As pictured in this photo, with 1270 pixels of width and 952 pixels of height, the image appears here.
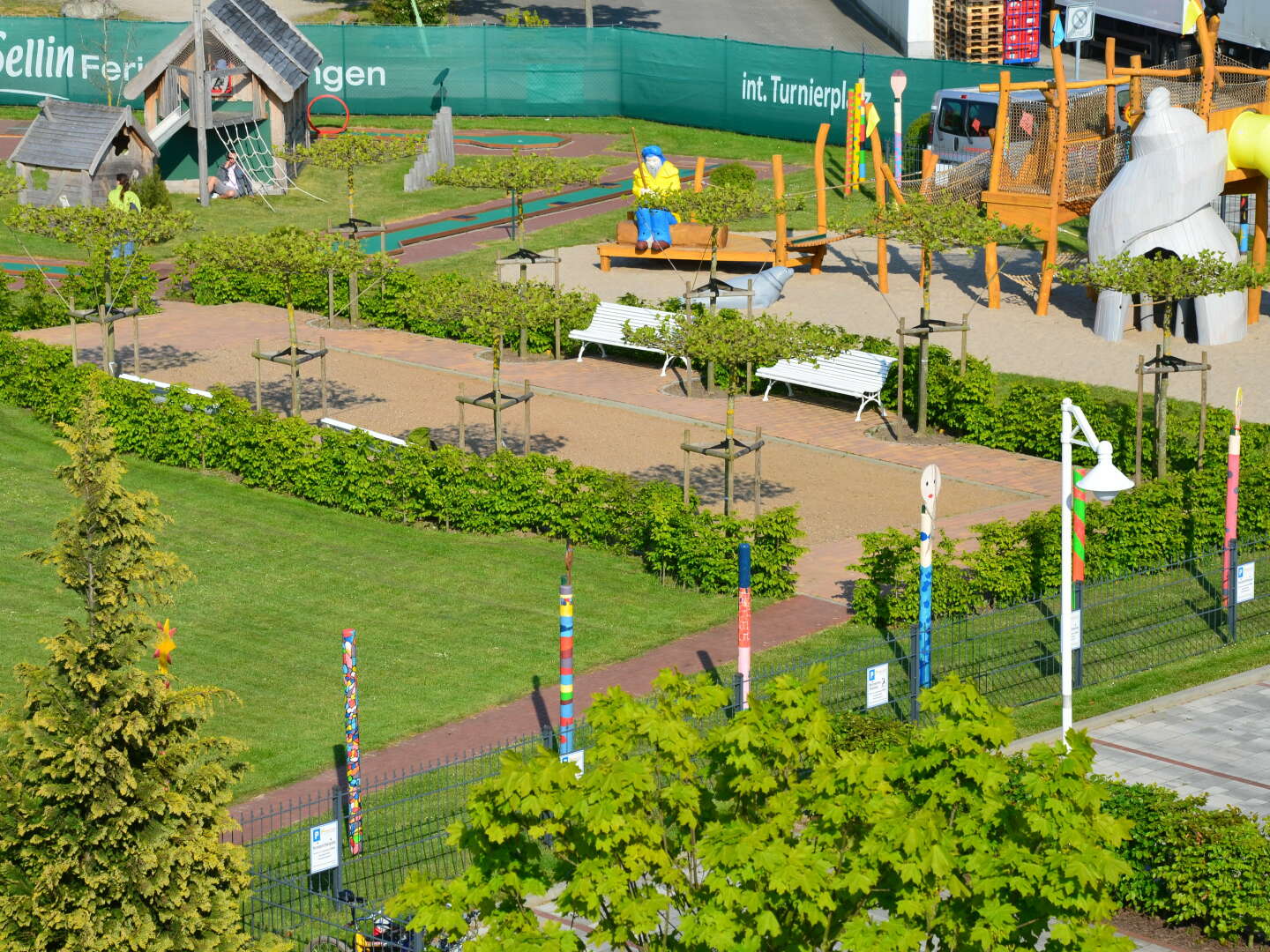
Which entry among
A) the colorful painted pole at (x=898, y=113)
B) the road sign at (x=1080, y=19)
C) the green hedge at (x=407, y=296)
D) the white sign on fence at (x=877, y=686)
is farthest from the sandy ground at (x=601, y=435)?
the road sign at (x=1080, y=19)

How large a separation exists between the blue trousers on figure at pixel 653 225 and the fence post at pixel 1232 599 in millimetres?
18552

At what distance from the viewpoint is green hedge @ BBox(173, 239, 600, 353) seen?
27.8 metres

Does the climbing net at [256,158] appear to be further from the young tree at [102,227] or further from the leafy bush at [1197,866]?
the leafy bush at [1197,866]

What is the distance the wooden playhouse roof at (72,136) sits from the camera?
42.4m

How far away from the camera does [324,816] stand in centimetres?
1755

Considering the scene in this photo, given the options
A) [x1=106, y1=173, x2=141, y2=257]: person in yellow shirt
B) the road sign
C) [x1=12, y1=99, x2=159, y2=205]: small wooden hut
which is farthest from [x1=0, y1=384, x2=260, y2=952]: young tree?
the road sign

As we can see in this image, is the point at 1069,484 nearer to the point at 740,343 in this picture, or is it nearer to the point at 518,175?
the point at 740,343

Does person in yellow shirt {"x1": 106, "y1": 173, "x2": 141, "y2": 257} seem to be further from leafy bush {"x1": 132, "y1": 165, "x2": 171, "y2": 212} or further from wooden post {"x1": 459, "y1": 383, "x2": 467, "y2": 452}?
wooden post {"x1": 459, "y1": 383, "x2": 467, "y2": 452}

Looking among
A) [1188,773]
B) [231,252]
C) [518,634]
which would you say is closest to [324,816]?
[518,634]

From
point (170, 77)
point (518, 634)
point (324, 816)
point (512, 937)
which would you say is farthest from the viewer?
point (170, 77)

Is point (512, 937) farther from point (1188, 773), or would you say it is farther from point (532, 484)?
point (532, 484)

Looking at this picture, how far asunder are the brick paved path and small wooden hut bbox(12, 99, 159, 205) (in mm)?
6764

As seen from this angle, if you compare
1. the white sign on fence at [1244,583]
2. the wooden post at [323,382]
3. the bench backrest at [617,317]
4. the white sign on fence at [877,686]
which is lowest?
the white sign on fence at [877,686]

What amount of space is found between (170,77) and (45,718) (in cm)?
3536
